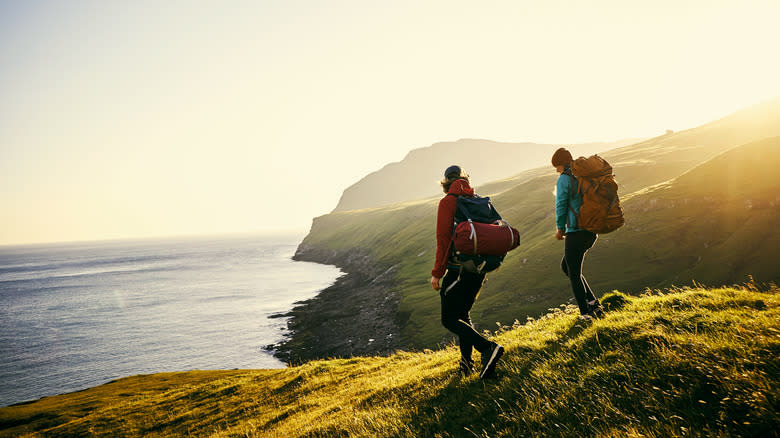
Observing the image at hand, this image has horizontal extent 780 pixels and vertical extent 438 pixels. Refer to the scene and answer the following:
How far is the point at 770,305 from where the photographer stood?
618cm

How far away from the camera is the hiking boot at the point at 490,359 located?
6.60 metres

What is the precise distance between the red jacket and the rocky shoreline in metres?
38.3

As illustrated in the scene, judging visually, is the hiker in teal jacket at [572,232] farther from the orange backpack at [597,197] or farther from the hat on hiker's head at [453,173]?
the hat on hiker's head at [453,173]

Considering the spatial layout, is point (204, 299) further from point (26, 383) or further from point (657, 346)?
point (657, 346)

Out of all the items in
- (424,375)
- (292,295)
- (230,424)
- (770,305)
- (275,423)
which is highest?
(770,305)

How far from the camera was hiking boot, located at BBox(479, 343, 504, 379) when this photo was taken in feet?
21.6

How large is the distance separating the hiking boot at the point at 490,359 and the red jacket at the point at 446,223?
1789 millimetres

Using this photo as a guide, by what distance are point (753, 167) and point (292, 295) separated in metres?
85.7

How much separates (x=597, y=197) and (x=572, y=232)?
884 millimetres

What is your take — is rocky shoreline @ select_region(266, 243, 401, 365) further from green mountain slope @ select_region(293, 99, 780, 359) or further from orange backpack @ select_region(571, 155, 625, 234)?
orange backpack @ select_region(571, 155, 625, 234)

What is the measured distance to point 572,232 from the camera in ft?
25.3

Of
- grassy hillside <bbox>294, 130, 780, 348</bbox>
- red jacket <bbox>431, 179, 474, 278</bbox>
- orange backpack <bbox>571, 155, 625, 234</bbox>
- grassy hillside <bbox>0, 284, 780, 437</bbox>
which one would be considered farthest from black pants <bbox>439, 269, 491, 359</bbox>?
grassy hillside <bbox>294, 130, 780, 348</bbox>

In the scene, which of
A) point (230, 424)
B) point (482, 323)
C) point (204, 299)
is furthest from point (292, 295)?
point (230, 424)

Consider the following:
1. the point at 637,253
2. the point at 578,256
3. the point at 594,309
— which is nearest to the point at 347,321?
the point at 637,253
